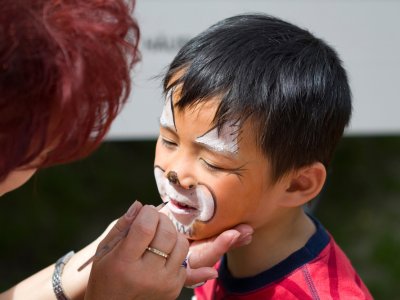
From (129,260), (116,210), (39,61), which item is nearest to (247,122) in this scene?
(129,260)

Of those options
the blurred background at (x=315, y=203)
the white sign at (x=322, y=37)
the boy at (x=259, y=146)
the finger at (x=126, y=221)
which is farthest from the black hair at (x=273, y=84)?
the white sign at (x=322, y=37)

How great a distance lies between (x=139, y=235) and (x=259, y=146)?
296 millimetres

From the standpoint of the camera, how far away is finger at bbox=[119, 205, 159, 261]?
3.78ft

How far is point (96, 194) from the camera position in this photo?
10.1ft

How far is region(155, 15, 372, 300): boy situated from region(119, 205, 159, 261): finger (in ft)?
0.53

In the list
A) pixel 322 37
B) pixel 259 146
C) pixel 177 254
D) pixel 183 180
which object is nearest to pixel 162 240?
pixel 177 254

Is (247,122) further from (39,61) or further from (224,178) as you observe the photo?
(39,61)

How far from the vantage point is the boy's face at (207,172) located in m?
1.30

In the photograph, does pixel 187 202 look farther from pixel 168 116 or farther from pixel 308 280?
pixel 308 280

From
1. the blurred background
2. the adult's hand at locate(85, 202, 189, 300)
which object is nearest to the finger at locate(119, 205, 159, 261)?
the adult's hand at locate(85, 202, 189, 300)

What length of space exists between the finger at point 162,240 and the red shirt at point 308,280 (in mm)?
309

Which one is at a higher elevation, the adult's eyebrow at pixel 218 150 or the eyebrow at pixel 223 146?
the eyebrow at pixel 223 146

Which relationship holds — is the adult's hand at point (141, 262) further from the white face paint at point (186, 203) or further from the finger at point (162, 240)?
the white face paint at point (186, 203)

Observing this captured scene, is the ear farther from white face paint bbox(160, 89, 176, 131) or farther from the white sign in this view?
the white sign
